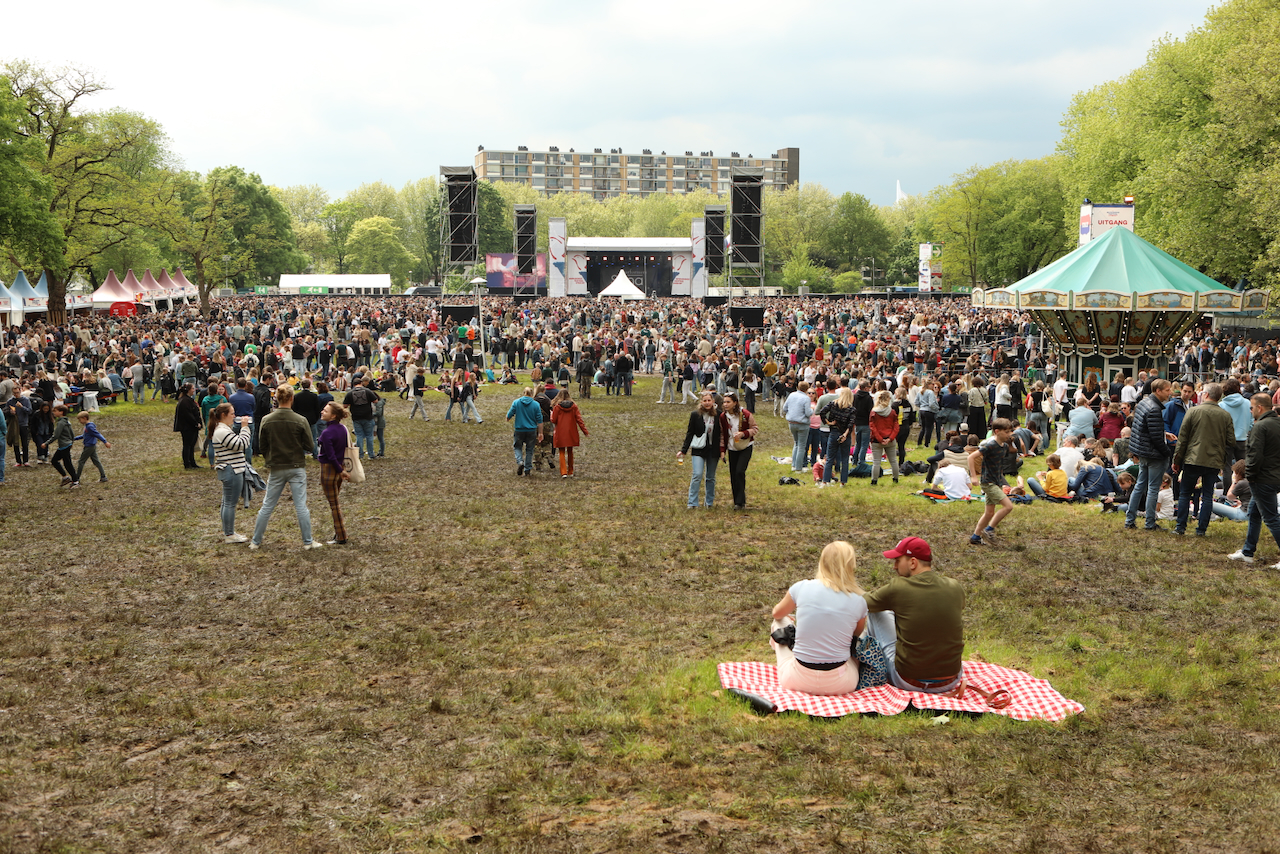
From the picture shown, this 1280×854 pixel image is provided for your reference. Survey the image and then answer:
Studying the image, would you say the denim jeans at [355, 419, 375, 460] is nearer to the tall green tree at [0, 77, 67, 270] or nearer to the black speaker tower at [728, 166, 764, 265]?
the tall green tree at [0, 77, 67, 270]

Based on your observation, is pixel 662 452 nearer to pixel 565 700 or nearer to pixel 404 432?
pixel 404 432

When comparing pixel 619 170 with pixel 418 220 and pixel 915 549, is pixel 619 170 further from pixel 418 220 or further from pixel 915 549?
pixel 915 549

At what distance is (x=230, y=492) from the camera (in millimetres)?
10203

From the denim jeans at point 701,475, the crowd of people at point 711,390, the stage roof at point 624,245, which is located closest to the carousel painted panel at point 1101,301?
the crowd of people at point 711,390

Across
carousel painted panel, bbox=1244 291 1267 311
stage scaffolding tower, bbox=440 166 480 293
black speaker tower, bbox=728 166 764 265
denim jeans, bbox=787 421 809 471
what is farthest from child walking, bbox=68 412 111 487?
black speaker tower, bbox=728 166 764 265

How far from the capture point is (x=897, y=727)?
17.9ft

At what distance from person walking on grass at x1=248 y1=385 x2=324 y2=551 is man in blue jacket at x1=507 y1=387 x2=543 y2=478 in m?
4.74

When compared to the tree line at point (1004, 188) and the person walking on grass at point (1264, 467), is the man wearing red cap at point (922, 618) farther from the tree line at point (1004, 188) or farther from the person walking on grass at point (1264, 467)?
the tree line at point (1004, 188)

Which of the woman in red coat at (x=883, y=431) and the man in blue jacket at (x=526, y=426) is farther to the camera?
the man in blue jacket at (x=526, y=426)

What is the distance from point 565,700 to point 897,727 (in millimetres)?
2032

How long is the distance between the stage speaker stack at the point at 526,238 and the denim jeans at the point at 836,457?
147 ft

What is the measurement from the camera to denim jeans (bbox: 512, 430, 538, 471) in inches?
577

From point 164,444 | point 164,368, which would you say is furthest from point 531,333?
point 164,444

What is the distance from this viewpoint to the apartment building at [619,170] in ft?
548
